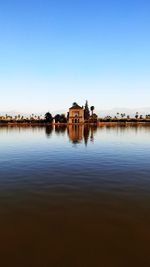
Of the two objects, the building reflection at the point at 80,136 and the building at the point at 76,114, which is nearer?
the building reflection at the point at 80,136

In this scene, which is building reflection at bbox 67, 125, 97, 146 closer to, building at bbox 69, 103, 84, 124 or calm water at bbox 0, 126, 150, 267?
calm water at bbox 0, 126, 150, 267

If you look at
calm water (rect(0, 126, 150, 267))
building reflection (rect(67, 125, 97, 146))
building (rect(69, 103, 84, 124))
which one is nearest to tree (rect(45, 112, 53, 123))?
building (rect(69, 103, 84, 124))

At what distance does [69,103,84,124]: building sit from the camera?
178 m

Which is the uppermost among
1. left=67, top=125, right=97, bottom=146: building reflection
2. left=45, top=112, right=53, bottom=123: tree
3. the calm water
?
left=45, top=112, right=53, bottom=123: tree

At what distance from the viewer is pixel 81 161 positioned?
2645 cm

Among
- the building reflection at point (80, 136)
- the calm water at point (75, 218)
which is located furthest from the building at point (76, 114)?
the calm water at point (75, 218)

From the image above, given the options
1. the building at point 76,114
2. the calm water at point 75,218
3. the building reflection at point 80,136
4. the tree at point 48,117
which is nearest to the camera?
the calm water at point 75,218

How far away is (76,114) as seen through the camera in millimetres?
178875

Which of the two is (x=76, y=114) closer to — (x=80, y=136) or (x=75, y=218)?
(x=80, y=136)

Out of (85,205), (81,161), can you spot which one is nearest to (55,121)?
(81,161)

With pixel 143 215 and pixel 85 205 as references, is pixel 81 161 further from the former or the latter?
pixel 143 215

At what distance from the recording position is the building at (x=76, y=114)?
178 meters

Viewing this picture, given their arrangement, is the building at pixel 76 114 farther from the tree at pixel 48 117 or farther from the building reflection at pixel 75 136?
the building reflection at pixel 75 136

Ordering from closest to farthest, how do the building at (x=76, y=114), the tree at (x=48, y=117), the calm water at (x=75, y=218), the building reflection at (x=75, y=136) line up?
the calm water at (x=75, y=218) < the building reflection at (x=75, y=136) < the building at (x=76, y=114) < the tree at (x=48, y=117)
